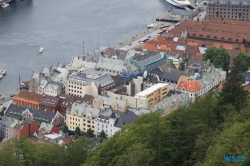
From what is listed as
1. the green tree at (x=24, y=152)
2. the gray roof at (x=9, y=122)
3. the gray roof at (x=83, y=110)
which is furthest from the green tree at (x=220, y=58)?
the green tree at (x=24, y=152)

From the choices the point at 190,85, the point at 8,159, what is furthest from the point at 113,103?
the point at 8,159

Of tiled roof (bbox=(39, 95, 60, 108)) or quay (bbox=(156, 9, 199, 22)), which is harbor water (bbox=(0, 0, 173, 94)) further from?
tiled roof (bbox=(39, 95, 60, 108))

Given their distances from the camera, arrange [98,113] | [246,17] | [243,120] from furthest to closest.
A: [246,17], [98,113], [243,120]

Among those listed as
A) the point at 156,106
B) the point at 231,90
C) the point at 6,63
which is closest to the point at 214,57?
the point at 156,106

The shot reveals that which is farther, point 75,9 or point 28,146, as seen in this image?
point 75,9

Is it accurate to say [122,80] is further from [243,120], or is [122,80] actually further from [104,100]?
[243,120]

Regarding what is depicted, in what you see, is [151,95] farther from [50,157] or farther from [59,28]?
[59,28]
